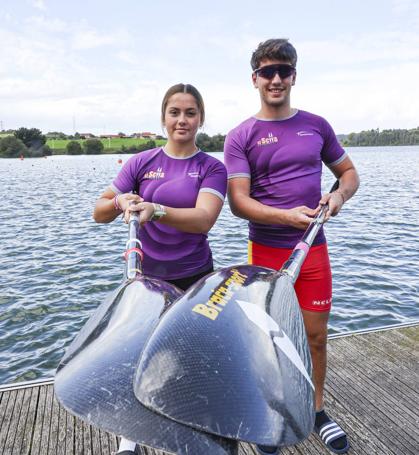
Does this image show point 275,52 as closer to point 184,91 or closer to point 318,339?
point 184,91

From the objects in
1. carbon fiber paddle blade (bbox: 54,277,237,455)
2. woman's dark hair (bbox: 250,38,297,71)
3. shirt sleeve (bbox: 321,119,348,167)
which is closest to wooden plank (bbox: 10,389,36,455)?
carbon fiber paddle blade (bbox: 54,277,237,455)

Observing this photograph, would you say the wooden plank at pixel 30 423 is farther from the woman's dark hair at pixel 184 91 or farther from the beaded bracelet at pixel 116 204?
the woman's dark hair at pixel 184 91

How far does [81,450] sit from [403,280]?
873 cm

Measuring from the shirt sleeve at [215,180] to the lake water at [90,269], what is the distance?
4801 mm

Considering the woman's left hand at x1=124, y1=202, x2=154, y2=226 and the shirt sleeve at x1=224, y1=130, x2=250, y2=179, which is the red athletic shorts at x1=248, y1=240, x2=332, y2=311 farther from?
the woman's left hand at x1=124, y1=202, x2=154, y2=226

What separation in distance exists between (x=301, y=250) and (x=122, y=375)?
4.49 feet

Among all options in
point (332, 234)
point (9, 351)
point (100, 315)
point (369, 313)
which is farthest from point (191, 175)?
point (332, 234)

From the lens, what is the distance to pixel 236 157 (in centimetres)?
299

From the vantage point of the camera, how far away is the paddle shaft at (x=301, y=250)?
243cm

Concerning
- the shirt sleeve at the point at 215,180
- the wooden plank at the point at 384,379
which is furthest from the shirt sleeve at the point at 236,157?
the wooden plank at the point at 384,379

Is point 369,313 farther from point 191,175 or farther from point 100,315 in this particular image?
point 100,315

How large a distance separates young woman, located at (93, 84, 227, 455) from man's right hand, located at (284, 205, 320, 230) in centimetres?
44

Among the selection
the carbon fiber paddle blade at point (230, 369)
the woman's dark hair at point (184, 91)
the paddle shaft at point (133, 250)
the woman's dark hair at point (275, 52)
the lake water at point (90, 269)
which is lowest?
the lake water at point (90, 269)

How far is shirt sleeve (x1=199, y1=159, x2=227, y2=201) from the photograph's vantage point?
2.65 metres
